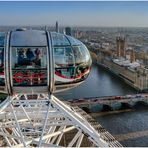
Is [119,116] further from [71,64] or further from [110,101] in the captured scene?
[71,64]

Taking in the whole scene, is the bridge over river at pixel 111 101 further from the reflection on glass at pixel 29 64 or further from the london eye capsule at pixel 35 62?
the reflection on glass at pixel 29 64

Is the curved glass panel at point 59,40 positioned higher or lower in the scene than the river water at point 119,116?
higher

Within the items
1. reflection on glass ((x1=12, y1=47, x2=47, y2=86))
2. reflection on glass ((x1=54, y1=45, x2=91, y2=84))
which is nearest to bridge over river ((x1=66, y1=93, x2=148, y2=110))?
reflection on glass ((x1=54, y1=45, x2=91, y2=84))

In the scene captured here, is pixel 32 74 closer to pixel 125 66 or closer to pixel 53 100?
pixel 53 100

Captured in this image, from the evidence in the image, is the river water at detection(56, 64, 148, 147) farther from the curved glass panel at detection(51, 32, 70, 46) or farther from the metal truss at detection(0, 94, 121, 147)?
the curved glass panel at detection(51, 32, 70, 46)

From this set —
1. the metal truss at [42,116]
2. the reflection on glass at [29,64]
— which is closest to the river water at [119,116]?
the metal truss at [42,116]

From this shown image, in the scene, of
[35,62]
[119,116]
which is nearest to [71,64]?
[35,62]

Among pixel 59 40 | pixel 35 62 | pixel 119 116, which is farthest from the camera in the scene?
pixel 119 116
